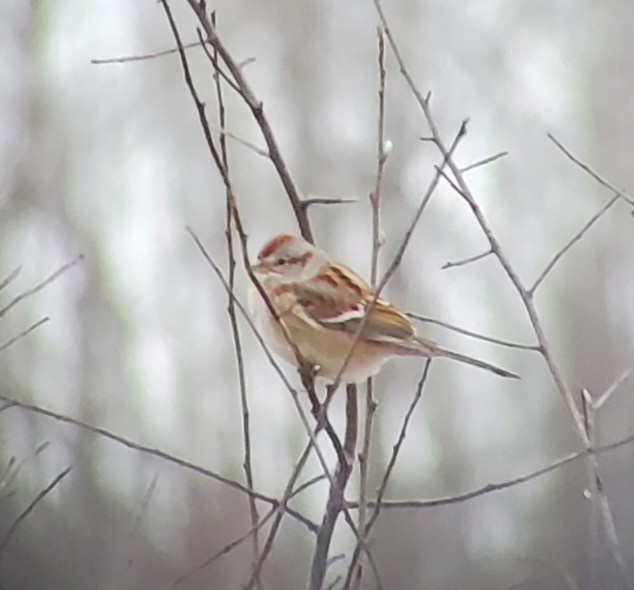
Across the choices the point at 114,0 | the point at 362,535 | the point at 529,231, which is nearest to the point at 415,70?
the point at 529,231

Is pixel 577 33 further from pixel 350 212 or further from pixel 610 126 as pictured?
pixel 350 212

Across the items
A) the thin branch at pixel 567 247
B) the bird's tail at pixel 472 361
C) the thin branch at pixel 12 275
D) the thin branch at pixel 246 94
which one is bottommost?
the bird's tail at pixel 472 361

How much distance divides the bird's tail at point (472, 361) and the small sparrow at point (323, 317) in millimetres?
22

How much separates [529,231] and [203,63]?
437 millimetres

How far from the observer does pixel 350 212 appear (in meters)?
1.10

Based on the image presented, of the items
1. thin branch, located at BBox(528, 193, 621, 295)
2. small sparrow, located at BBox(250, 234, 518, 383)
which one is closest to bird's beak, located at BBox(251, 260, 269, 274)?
small sparrow, located at BBox(250, 234, 518, 383)

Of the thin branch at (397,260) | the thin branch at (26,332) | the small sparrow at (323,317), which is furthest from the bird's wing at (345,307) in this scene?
the thin branch at (26,332)

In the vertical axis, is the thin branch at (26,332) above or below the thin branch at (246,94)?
below

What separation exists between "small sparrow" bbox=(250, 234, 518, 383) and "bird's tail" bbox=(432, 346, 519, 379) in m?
0.02

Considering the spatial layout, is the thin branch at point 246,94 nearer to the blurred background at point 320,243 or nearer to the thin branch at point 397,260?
the thin branch at point 397,260

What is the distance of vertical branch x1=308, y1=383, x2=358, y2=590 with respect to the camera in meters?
0.82

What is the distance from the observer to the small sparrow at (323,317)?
896 mm

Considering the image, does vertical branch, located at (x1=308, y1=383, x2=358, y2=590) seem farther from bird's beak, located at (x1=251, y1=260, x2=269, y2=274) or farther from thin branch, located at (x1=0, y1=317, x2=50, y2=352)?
thin branch, located at (x1=0, y1=317, x2=50, y2=352)

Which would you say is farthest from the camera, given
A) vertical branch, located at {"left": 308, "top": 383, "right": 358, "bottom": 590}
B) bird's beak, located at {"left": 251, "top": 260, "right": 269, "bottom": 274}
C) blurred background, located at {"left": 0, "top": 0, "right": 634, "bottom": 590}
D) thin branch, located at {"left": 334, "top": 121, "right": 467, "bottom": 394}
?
blurred background, located at {"left": 0, "top": 0, "right": 634, "bottom": 590}
